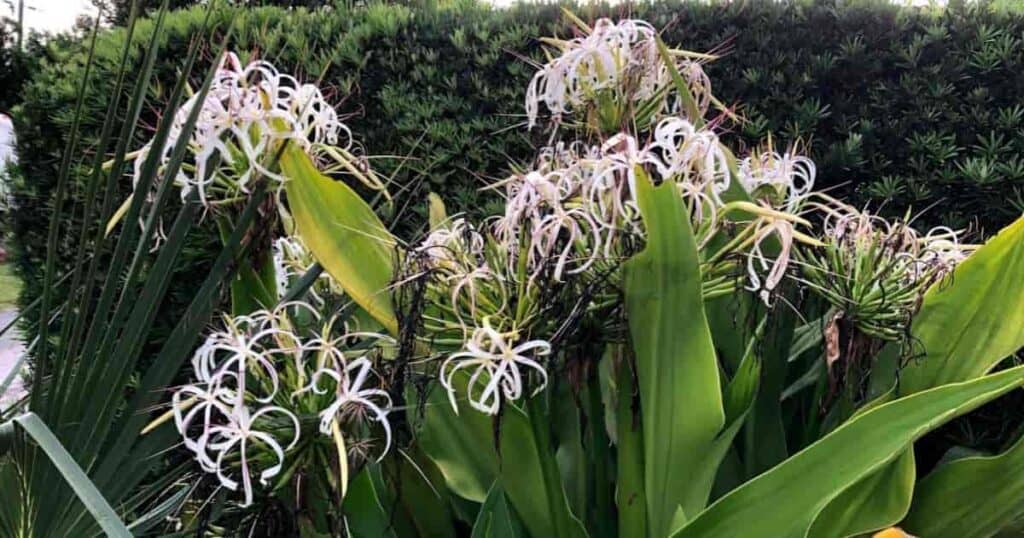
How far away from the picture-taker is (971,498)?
3.18ft

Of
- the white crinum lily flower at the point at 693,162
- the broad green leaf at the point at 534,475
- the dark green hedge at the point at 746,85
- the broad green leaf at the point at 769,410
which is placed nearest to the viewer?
the white crinum lily flower at the point at 693,162

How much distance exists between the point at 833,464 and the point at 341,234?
540mm

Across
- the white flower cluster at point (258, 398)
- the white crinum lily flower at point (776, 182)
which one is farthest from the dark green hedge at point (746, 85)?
the white flower cluster at point (258, 398)

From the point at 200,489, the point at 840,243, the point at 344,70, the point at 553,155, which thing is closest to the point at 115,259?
the point at 200,489

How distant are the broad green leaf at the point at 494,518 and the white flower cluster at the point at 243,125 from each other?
0.40 meters

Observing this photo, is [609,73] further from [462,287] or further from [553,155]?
[462,287]

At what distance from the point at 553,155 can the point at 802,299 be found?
0.39 meters

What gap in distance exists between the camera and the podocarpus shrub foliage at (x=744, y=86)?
212 centimetres

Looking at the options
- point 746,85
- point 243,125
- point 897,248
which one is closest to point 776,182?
point 897,248

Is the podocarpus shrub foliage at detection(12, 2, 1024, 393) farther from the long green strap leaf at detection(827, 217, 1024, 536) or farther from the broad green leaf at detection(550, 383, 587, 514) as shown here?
the long green strap leaf at detection(827, 217, 1024, 536)

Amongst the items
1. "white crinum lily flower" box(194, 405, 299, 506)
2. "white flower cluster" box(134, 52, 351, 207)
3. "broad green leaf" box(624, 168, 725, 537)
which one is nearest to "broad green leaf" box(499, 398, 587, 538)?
"broad green leaf" box(624, 168, 725, 537)

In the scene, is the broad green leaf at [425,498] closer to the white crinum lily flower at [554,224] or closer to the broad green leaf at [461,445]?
Result: the broad green leaf at [461,445]

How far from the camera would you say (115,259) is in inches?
27.5

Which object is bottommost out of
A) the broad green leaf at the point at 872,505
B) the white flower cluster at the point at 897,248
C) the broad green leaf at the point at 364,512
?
the broad green leaf at the point at 364,512
